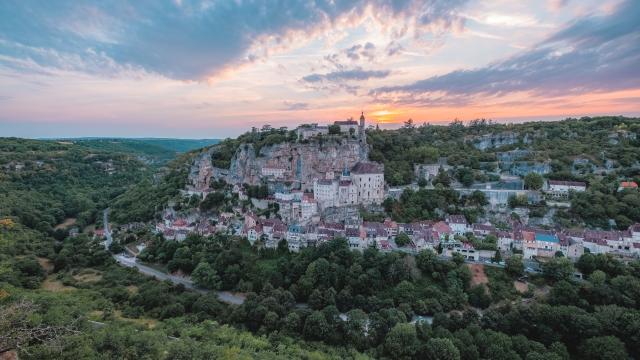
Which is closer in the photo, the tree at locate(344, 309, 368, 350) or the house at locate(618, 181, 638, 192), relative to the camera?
the tree at locate(344, 309, 368, 350)

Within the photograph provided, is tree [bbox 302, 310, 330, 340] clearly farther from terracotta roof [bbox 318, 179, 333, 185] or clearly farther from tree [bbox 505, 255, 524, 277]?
terracotta roof [bbox 318, 179, 333, 185]

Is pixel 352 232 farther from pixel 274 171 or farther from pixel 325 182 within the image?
pixel 274 171

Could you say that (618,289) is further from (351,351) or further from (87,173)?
(87,173)

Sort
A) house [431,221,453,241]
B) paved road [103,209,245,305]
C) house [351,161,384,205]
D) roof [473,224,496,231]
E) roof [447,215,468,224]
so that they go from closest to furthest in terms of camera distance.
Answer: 1. paved road [103,209,245,305]
2. house [431,221,453,241]
3. roof [473,224,496,231]
4. roof [447,215,468,224]
5. house [351,161,384,205]

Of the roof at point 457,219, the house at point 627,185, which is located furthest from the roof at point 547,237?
the house at point 627,185

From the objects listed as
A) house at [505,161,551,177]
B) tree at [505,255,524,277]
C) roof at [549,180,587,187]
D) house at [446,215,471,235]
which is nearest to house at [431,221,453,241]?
house at [446,215,471,235]

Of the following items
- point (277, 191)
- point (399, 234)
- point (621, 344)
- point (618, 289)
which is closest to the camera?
point (621, 344)

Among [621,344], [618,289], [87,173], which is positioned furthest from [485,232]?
[87,173]
